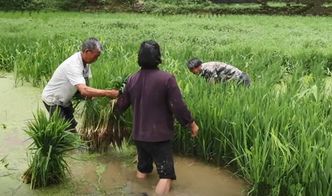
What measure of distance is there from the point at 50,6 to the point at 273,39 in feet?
38.9

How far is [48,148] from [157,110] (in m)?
0.88

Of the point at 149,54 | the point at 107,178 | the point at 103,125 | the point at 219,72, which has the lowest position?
the point at 107,178

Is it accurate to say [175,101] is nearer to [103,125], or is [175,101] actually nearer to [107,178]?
[107,178]

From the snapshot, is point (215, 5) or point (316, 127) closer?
point (316, 127)

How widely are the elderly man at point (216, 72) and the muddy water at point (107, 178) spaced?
1354 mm

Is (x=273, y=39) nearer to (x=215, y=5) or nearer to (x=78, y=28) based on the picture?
(x=78, y=28)

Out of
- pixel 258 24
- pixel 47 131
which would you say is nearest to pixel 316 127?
pixel 47 131

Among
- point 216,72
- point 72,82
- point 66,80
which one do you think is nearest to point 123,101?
point 72,82

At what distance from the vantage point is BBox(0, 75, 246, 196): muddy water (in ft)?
12.9

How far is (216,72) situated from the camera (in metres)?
5.71

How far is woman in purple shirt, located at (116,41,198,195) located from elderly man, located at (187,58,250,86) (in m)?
1.72

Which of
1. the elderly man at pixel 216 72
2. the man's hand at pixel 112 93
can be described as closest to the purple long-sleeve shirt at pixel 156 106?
the man's hand at pixel 112 93

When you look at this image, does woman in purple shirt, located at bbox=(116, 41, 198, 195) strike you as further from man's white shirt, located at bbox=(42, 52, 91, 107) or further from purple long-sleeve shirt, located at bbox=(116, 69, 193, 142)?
man's white shirt, located at bbox=(42, 52, 91, 107)

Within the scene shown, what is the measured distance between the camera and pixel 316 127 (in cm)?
369
